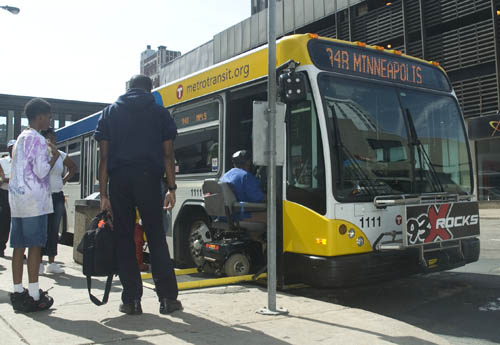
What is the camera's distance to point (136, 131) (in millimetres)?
4168

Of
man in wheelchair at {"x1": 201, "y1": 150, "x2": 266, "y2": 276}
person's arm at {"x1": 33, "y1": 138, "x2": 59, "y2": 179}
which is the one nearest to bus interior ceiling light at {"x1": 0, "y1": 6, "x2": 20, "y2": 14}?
man in wheelchair at {"x1": 201, "y1": 150, "x2": 266, "y2": 276}

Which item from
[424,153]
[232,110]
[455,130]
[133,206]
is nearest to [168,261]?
[133,206]

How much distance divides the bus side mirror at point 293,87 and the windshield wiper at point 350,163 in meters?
0.45

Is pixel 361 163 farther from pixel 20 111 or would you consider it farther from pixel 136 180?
pixel 20 111

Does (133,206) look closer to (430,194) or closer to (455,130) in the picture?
(430,194)

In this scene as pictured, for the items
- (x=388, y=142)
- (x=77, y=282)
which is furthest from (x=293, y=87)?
(x=77, y=282)

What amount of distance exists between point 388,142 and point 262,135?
156cm

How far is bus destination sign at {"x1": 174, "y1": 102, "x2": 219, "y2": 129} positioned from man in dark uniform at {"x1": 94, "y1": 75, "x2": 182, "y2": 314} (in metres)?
2.41

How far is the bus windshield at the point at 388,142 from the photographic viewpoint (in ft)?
16.5

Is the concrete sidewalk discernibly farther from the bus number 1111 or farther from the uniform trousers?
the bus number 1111

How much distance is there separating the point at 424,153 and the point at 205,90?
3011 millimetres

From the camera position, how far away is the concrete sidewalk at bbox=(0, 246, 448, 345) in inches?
143

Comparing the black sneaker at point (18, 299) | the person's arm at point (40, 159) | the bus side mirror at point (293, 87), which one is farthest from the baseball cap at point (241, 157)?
the black sneaker at point (18, 299)

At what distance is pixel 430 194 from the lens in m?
5.27
